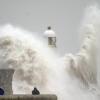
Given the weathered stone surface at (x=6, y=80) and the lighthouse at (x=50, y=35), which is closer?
the weathered stone surface at (x=6, y=80)

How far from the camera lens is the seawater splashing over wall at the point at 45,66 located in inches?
1136

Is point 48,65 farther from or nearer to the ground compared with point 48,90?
farther from the ground

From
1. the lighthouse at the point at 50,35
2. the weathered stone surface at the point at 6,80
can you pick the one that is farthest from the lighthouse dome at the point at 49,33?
the weathered stone surface at the point at 6,80

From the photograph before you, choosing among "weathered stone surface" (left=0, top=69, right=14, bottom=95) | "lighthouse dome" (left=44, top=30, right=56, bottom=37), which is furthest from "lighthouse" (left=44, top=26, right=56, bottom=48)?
"weathered stone surface" (left=0, top=69, right=14, bottom=95)

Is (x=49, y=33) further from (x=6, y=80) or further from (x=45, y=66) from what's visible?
(x=6, y=80)

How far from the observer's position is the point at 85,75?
101 ft

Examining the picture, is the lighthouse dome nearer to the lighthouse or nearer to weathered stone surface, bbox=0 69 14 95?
the lighthouse

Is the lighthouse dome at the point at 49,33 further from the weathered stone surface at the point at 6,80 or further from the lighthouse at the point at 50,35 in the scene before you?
the weathered stone surface at the point at 6,80

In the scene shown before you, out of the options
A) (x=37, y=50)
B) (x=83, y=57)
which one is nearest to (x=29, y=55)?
(x=37, y=50)

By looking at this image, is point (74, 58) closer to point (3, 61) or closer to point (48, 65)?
point (48, 65)

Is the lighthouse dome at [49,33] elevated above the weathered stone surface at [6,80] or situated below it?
above

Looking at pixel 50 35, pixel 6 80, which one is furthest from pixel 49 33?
pixel 6 80

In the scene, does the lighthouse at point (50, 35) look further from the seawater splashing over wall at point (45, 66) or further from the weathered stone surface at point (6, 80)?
the weathered stone surface at point (6, 80)

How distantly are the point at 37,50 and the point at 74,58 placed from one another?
3881 millimetres
